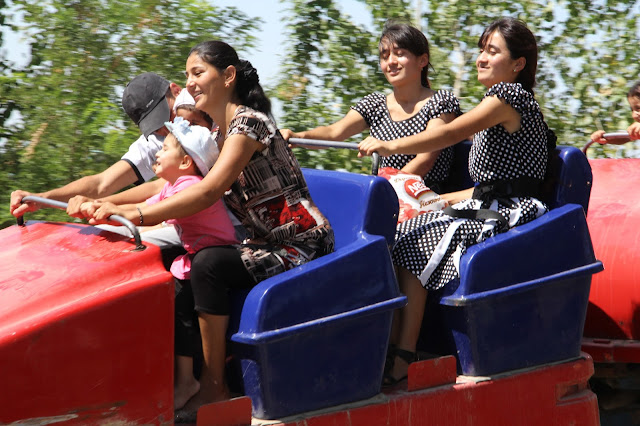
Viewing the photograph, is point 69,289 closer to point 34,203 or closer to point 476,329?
point 34,203

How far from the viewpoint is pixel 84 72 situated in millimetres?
5410

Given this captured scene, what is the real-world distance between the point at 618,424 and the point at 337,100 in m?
3.04

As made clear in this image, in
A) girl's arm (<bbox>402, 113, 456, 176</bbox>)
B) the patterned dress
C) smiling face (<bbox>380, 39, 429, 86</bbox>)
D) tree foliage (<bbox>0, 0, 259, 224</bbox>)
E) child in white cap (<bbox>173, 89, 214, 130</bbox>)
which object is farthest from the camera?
tree foliage (<bbox>0, 0, 259, 224</bbox>)

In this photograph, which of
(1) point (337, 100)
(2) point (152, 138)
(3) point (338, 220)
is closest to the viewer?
(3) point (338, 220)

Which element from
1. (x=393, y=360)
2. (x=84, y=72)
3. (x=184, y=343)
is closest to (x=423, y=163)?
(x=393, y=360)

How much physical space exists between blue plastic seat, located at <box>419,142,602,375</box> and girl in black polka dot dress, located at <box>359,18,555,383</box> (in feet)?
0.27

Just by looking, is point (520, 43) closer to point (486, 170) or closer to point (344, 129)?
point (486, 170)

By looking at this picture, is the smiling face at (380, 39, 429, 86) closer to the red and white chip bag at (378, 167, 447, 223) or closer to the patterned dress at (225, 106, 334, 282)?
the red and white chip bag at (378, 167, 447, 223)

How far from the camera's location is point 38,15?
534 centimetres

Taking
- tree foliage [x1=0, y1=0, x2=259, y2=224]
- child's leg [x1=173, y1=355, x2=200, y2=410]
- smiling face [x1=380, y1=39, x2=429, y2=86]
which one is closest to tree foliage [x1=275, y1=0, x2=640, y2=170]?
tree foliage [x1=0, y1=0, x2=259, y2=224]

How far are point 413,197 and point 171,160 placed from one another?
110cm

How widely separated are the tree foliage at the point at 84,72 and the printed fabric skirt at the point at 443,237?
2.27 metres

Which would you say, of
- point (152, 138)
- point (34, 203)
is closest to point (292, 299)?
point (34, 203)

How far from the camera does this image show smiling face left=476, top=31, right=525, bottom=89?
3.56 m
